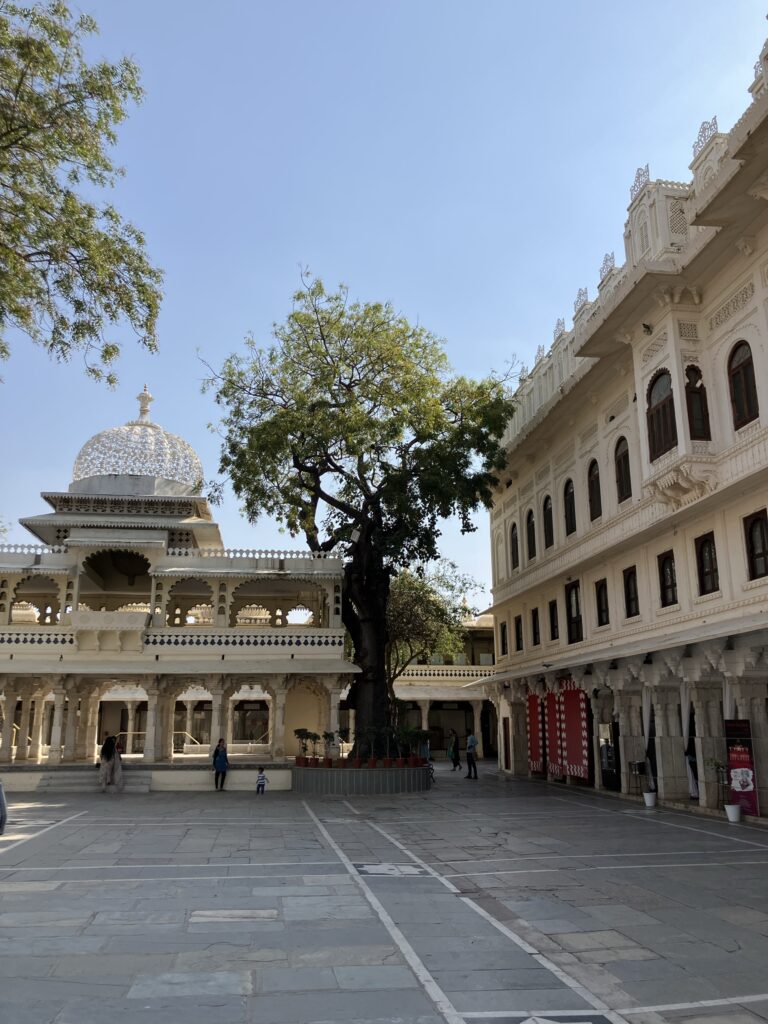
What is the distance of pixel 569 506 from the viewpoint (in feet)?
79.6

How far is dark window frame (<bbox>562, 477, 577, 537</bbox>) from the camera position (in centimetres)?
2391

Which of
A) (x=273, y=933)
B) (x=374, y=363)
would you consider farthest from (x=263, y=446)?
(x=273, y=933)

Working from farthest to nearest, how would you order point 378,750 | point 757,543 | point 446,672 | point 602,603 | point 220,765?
point 446,672, point 378,750, point 220,765, point 602,603, point 757,543

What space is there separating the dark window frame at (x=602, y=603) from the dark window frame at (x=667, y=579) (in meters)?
3.08

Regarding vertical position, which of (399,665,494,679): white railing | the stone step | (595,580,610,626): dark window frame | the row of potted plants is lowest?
the stone step

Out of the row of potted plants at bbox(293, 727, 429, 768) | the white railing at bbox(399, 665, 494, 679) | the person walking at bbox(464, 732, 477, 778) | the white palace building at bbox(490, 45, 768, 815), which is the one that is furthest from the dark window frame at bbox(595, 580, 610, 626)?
the white railing at bbox(399, 665, 494, 679)

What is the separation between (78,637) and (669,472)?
18.4m

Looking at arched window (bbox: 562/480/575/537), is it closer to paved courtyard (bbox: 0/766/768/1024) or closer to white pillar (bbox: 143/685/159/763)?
paved courtyard (bbox: 0/766/768/1024)

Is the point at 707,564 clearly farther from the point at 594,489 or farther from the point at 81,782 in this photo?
the point at 81,782

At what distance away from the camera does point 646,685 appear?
18.8 m

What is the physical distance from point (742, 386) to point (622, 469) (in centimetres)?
561

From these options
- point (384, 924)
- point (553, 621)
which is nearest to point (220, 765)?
point (553, 621)

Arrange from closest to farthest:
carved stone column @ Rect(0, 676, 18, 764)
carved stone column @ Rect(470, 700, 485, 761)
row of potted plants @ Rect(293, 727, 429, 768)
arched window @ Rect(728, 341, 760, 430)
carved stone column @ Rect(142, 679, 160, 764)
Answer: arched window @ Rect(728, 341, 760, 430) < row of potted plants @ Rect(293, 727, 429, 768) < carved stone column @ Rect(142, 679, 160, 764) < carved stone column @ Rect(0, 676, 18, 764) < carved stone column @ Rect(470, 700, 485, 761)

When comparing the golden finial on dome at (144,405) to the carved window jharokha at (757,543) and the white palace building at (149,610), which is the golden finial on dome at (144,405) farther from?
the carved window jharokha at (757,543)
